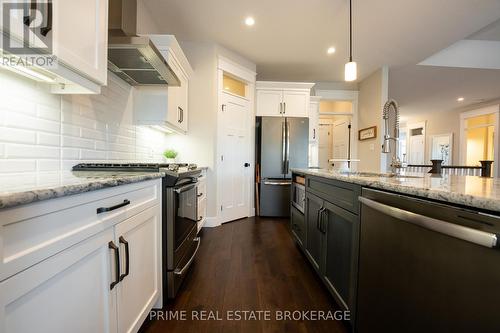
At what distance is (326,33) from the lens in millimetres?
3064

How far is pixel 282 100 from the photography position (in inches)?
158

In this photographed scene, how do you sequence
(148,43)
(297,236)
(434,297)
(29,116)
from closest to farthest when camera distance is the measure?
(434,297), (29,116), (148,43), (297,236)

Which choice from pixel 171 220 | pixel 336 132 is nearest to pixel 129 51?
pixel 171 220

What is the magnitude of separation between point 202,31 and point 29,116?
8.15ft

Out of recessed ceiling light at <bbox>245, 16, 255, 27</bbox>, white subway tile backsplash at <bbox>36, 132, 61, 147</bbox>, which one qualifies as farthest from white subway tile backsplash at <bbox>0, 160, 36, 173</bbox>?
recessed ceiling light at <bbox>245, 16, 255, 27</bbox>

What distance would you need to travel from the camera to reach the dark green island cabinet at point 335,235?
3.94 feet

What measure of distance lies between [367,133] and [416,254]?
170 inches

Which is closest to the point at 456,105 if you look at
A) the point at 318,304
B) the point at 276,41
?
the point at 276,41

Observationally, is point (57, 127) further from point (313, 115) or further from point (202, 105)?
point (313, 115)

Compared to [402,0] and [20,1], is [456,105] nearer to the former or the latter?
[402,0]

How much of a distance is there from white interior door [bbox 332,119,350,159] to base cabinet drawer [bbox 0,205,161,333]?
16.2 feet

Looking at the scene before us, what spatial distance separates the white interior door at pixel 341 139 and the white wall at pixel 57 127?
4630 millimetres

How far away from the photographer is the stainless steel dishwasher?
0.56m

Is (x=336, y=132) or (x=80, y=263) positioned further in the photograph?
(x=336, y=132)
